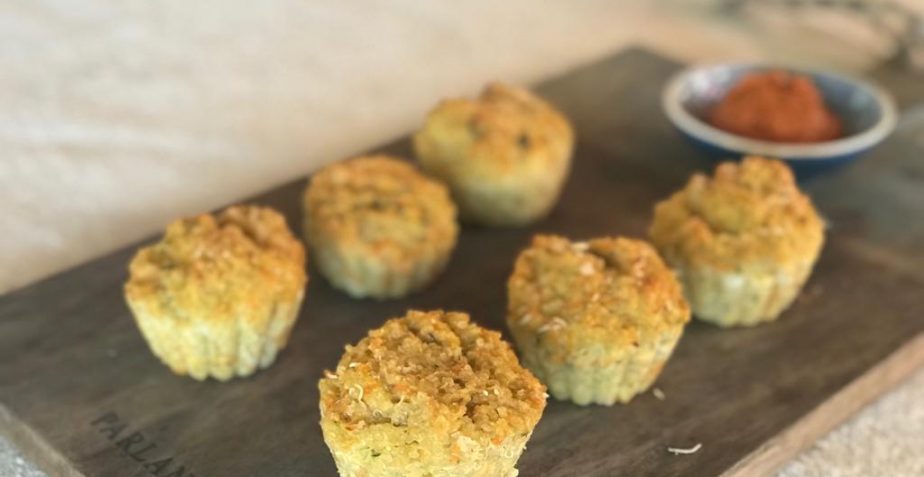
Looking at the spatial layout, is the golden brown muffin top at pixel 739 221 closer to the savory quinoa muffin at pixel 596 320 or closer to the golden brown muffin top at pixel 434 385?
the savory quinoa muffin at pixel 596 320

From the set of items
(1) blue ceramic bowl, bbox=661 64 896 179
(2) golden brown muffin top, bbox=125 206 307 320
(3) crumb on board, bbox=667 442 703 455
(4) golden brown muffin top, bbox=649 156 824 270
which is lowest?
(3) crumb on board, bbox=667 442 703 455

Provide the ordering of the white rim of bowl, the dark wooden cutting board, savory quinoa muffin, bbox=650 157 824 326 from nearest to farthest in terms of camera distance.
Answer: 1. the dark wooden cutting board
2. savory quinoa muffin, bbox=650 157 824 326
3. the white rim of bowl

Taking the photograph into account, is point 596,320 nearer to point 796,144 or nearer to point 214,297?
point 214,297

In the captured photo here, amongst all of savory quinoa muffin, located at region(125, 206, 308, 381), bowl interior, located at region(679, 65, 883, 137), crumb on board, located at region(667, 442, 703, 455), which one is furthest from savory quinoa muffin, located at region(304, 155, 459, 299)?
bowl interior, located at region(679, 65, 883, 137)

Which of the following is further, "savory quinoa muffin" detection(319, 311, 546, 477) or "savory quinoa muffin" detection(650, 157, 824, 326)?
"savory quinoa muffin" detection(650, 157, 824, 326)

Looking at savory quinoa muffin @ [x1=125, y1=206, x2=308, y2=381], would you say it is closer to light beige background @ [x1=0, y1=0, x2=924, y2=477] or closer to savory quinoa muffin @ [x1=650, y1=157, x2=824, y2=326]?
light beige background @ [x1=0, y1=0, x2=924, y2=477]

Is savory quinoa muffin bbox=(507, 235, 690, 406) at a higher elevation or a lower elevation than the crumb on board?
higher

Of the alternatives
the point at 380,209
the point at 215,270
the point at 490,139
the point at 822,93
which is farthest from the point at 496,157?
the point at 822,93
